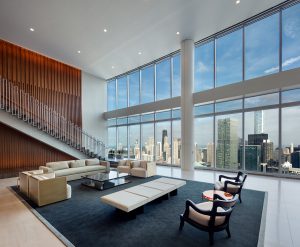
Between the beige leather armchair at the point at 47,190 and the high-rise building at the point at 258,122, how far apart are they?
7.25m

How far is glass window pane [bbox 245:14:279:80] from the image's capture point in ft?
22.6

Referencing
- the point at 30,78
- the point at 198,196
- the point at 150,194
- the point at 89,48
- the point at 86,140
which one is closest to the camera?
the point at 150,194

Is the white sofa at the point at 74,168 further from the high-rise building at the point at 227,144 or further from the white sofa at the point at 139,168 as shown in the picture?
the high-rise building at the point at 227,144

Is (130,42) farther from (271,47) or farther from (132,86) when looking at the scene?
(271,47)

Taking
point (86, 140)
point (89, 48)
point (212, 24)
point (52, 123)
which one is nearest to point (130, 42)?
point (89, 48)

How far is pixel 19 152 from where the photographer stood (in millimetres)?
9000

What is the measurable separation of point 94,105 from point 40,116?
3799 mm

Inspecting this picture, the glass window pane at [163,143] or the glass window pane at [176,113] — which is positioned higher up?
the glass window pane at [176,113]

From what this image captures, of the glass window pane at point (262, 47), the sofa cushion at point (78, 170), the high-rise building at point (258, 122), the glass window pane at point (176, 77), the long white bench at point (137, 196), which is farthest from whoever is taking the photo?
the glass window pane at point (176, 77)

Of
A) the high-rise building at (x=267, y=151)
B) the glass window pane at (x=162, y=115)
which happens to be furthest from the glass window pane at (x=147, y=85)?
the high-rise building at (x=267, y=151)

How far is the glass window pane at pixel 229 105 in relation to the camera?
7883mm

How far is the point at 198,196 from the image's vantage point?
4.84 meters

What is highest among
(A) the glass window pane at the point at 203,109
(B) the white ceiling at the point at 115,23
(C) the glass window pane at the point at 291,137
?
(B) the white ceiling at the point at 115,23

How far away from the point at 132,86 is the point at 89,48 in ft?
12.6
